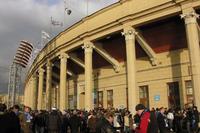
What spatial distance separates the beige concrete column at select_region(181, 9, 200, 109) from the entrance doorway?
556 centimetres

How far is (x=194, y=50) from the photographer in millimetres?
19484

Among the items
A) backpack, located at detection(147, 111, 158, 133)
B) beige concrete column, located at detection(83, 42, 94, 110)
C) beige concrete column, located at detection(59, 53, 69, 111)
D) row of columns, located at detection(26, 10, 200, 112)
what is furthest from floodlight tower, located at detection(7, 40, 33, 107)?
backpack, located at detection(147, 111, 158, 133)

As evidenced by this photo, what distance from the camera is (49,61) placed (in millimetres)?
35594

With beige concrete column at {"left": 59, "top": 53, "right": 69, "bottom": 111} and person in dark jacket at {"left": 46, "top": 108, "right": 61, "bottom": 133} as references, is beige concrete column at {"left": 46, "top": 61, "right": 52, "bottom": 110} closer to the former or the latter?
beige concrete column at {"left": 59, "top": 53, "right": 69, "bottom": 111}

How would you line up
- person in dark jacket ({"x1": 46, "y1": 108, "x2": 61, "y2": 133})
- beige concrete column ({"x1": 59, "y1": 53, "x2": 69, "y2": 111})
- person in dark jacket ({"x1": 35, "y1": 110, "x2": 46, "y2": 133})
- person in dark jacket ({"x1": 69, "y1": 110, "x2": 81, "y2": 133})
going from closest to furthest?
person in dark jacket ({"x1": 46, "y1": 108, "x2": 61, "y2": 133}) < person in dark jacket ({"x1": 69, "y1": 110, "x2": 81, "y2": 133}) < person in dark jacket ({"x1": 35, "y1": 110, "x2": 46, "y2": 133}) < beige concrete column ({"x1": 59, "y1": 53, "x2": 69, "y2": 111})

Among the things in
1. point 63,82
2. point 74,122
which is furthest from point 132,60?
point 63,82

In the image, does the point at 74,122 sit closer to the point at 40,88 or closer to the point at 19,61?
the point at 40,88

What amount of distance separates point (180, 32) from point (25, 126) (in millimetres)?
15342

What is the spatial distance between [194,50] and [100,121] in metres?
9.16

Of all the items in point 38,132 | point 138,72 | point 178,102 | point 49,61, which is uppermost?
point 49,61

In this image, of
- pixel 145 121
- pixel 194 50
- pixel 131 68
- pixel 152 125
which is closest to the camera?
pixel 145 121

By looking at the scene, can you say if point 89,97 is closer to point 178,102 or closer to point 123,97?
point 123,97

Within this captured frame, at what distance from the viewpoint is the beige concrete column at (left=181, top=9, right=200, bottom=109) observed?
19.0 meters

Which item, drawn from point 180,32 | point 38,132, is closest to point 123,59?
point 180,32
